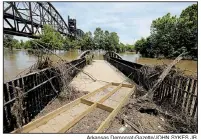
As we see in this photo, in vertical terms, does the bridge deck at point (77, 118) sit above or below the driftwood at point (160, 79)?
below

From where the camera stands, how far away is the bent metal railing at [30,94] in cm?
324

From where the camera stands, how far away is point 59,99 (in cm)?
548

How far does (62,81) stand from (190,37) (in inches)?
1188

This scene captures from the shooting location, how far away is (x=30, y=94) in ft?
13.5

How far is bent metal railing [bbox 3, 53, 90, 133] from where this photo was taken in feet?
10.6

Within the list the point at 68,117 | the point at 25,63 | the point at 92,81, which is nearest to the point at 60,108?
the point at 68,117

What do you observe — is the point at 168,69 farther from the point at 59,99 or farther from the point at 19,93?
the point at 19,93


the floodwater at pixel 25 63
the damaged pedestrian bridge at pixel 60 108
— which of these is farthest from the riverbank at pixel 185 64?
the damaged pedestrian bridge at pixel 60 108

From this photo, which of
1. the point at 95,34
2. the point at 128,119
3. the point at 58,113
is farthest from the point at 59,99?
the point at 95,34

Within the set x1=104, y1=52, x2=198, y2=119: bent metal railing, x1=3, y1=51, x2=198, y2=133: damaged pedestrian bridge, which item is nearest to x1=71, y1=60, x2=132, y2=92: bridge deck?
x1=3, y1=51, x2=198, y2=133: damaged pedestrian bridge

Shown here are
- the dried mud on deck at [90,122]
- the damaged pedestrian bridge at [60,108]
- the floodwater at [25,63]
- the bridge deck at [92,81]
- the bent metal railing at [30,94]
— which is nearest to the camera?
the bent metal railing at [30,94]

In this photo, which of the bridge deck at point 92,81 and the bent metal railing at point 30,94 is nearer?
the bent metal railing at point 30,94

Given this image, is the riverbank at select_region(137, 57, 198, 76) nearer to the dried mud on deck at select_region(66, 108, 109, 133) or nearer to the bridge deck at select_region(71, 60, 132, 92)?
the bridge deck at select_region(71, 60, 132, 92)

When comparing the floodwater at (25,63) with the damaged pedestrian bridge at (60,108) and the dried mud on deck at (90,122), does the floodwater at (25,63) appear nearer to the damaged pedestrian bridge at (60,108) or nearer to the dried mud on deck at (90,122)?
the damaged pedestrian bridge at (60,108)
